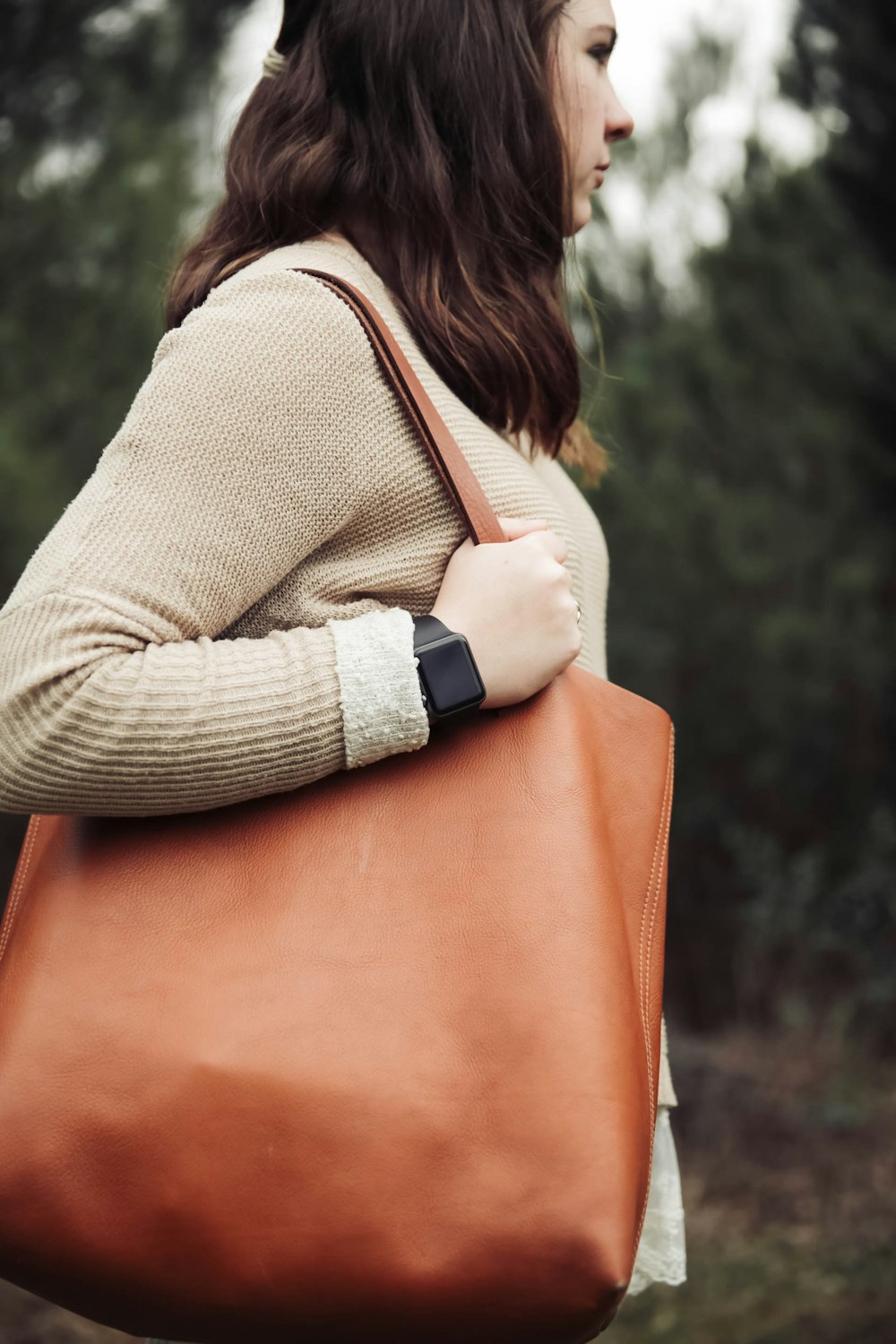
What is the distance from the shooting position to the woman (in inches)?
38.4

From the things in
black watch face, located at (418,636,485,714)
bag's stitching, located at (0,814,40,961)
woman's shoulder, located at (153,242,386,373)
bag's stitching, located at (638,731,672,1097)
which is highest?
woman's shoulder, located at (153,242,386,373)

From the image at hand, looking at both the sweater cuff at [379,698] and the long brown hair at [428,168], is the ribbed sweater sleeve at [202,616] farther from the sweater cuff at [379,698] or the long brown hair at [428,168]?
the long brown hair at [428,168]

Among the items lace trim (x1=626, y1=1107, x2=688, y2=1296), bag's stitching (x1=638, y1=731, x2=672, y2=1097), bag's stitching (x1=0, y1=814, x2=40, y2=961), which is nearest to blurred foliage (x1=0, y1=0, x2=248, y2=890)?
bag's stitching (x1=0, y1=814, x2=40, y2=961)

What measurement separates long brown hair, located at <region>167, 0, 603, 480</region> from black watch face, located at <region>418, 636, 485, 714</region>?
33 centimetres

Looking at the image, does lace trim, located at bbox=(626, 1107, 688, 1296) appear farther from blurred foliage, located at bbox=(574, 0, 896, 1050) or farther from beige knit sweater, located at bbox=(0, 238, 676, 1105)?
blurred foliage, located at bbox=(574, 0, 896, 1050)

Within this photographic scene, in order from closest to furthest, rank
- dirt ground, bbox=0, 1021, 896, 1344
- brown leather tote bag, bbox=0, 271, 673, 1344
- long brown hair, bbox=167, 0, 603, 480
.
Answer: brown leather tote bag, bbox=0, 271, 673, 1344 < long brown hair, bbox=167, 0, 603, 480 < dirt ground, bbox=0, 1021, 896, 1344

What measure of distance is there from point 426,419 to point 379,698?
25 cm

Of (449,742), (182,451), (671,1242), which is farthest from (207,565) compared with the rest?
(671,1242)

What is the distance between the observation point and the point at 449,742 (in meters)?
1.05

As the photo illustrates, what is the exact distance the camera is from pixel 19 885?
3.58 feet

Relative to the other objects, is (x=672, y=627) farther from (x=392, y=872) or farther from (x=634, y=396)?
(x=392, y=872)

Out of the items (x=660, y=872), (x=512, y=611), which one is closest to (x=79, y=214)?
(x=512, y=611)

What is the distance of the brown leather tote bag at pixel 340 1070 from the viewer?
Result: 3.05 ft

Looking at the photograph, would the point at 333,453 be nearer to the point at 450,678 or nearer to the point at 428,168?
the point at 450,678
